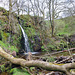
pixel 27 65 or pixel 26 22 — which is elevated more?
pixel 26 22

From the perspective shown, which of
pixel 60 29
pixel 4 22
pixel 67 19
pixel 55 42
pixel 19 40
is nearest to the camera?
pixel 4 22

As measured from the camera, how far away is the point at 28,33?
13930 mm

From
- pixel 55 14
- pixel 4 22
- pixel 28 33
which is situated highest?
pixel 55 14

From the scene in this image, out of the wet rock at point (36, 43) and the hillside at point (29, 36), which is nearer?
the hillside at point (29, 36)

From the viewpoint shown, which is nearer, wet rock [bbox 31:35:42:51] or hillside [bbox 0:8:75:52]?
hillside [bbox 0:8:75:52]

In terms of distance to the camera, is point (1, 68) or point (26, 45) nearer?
point (1, 68)

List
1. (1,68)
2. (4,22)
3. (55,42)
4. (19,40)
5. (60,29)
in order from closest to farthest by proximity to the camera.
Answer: (1,68), (4,22), (19,40), (55,42), (60,29)

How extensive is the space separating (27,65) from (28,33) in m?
11.2

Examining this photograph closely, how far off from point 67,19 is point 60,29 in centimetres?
272

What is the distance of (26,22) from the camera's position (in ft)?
49.9

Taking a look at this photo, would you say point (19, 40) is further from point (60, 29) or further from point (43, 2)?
point (60, 29)

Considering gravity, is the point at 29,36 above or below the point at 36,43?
above

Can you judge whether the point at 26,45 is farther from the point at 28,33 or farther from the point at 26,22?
the point at 26,22

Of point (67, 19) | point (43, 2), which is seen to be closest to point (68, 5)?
point (43, 2)
